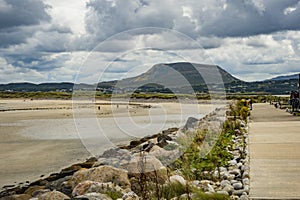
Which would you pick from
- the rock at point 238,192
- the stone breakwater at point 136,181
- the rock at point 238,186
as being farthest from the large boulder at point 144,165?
the rock at point 238,192

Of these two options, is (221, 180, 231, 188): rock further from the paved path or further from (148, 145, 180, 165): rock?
(148, 145, 180, 165): rock

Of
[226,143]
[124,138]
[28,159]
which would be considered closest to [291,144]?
[226,143]

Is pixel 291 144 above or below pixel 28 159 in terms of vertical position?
above

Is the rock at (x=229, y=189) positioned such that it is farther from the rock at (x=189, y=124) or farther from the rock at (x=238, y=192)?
the rock at (x=189, y=124)

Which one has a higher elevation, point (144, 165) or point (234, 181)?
point (144, 165)

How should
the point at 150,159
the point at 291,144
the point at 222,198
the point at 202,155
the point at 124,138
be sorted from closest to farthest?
the point at 222,198 < the point at 150,159 < the point at 202,155 < the point at 291,144 < the point at 124,138

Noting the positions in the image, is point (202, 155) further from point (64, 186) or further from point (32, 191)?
point (32, 191)

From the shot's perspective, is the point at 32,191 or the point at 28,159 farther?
the point at 28,159

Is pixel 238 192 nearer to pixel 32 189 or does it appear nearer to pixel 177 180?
Answer: pixel 177 180

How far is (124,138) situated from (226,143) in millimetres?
10970

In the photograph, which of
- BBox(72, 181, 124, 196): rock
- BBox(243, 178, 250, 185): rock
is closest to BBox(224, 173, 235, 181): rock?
BBox(243, 178, 250, 185): rock

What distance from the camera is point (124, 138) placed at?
2364 cm

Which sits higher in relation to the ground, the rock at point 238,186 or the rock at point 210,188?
the rock at point 238,186

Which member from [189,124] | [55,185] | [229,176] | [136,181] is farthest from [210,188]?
[189,124]
